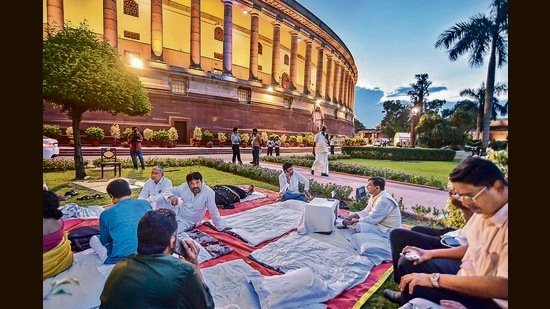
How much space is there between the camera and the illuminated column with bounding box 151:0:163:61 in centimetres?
1581

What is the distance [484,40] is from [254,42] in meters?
20.4

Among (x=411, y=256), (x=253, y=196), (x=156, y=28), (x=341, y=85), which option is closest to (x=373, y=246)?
(x=411, y=256)

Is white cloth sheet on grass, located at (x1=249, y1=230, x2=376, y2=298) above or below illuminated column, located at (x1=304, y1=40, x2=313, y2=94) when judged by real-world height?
below

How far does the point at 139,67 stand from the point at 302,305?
1701 cm

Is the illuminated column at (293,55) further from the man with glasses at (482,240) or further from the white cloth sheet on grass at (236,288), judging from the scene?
the man with glasses at (482,240)

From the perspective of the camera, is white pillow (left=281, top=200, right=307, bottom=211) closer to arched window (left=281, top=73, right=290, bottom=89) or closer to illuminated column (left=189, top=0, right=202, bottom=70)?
illuminated column (left=189, top=0, right=202, bottom=70)

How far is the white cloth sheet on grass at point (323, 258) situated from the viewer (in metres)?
2.75

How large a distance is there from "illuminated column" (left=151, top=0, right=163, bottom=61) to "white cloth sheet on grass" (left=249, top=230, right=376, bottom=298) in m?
16.6

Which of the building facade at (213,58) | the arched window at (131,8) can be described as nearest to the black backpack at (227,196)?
the building facade at (213,58)

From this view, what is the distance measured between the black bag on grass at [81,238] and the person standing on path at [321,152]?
695 centimetres

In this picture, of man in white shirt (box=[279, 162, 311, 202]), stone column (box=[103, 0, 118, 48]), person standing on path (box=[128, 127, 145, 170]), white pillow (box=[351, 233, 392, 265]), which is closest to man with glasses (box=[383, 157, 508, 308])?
white pillow (box=[351, 233, 392, 265])
